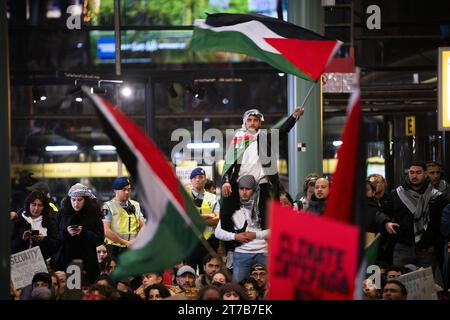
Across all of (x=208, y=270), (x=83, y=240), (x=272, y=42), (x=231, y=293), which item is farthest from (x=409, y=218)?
(x=231, y=293)

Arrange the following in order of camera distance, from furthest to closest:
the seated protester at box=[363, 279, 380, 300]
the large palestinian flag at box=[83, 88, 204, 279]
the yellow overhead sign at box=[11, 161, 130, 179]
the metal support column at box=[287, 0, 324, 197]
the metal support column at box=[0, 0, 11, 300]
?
the yellow overhead sign at box=[11, 161, 130, 179] < the metal support column at box=[287, 0, 324, 197] < the seated protester at box=[363, 279, 380, 300] < the metal support column at box=[0, 0, 11, 300] < the large palestinian flag at box=[83, 88, 204, 279]

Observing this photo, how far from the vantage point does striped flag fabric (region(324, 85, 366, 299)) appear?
6714mm

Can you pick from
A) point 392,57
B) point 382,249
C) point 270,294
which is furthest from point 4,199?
point 392,57

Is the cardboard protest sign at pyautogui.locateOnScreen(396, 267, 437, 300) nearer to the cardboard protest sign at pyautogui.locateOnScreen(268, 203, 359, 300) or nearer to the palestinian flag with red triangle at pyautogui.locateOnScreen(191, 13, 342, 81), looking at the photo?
the palestinian flag with red triangle at pyautogui.locateOnScreen(191, 13, 342, 81)

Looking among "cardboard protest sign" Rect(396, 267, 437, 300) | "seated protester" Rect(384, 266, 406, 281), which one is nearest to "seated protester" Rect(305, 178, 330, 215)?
"seated protester" Rect(384, 266, 406, 281)

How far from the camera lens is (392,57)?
21.7 m

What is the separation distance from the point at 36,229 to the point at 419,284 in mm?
4902

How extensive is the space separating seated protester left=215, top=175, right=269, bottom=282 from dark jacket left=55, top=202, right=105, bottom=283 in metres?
1.54

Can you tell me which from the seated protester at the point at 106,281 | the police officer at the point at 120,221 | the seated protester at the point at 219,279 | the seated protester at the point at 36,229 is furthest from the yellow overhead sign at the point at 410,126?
the seated protester at the point at 106,281

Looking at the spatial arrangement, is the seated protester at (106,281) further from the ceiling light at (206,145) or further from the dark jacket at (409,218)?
the ceiling light at (206,145)

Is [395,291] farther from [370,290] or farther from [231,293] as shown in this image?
[231,293]

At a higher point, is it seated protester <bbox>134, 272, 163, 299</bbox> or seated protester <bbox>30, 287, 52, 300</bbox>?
seated protester <bbox>30, 287, 52, 300</bbox>

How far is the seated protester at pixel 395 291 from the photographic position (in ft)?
31.3

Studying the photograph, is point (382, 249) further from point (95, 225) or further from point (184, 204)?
point (184, 204)
